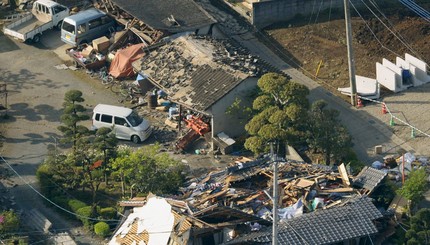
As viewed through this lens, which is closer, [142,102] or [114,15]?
[142,102]

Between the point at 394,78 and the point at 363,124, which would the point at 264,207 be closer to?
the point at 363,124

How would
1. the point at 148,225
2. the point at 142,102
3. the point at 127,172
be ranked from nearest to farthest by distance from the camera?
the point at 148,225, the point at 127,172, the point at 142,102

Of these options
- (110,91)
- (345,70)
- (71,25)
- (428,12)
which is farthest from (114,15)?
(428,12)

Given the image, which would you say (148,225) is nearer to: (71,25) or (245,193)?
(245,193)

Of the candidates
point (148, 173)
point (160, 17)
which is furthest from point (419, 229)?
point (160, 17)

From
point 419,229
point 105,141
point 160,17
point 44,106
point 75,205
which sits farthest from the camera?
point 160,17

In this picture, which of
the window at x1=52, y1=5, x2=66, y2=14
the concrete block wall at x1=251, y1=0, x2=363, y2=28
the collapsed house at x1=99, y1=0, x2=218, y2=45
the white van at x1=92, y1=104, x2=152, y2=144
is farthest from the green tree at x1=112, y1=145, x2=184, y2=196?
the window at x1=52, y1=5, x2=66, y2=14
